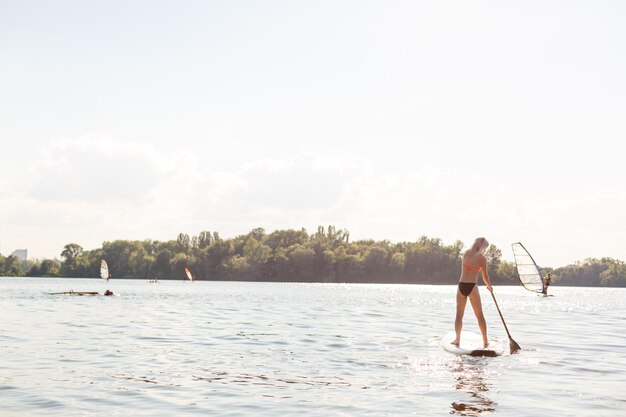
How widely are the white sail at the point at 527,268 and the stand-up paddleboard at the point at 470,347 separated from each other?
4212 centimetres

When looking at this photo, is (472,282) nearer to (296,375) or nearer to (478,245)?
(478,245)

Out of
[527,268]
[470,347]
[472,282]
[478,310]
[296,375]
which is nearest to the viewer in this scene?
[296,375]

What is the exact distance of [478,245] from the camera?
18578 mm

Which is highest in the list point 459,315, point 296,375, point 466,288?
point 466,288

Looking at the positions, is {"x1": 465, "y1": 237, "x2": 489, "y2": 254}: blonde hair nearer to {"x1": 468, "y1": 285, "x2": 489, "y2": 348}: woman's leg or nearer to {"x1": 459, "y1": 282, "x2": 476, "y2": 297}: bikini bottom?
{"x1": 459, "y1": 282, "x2": 476, "y2": 297}: bikini bottom

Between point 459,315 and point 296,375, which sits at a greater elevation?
point 459,315

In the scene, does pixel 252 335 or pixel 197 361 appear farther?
pixel 252 335

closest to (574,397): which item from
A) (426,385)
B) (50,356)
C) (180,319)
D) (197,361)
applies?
(426,385)

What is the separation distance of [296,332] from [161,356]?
828cm

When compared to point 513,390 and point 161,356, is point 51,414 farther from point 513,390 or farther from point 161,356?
point 513,390

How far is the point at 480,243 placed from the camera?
1862 cm

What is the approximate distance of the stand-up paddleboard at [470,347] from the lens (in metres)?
17.4

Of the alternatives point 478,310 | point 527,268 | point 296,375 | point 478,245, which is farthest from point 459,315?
point 527,268

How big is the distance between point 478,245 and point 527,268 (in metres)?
48.5
